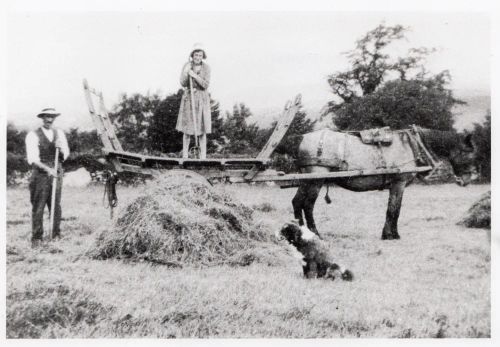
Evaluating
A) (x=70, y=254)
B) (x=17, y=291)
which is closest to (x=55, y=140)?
(x=70, y=254)

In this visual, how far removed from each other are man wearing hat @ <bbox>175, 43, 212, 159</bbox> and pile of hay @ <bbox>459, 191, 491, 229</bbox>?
4.83m

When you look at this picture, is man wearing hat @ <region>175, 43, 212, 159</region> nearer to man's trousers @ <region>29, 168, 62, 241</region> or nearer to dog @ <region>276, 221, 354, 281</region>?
man's trousers @ <region>29, 168, 62, 241</region>

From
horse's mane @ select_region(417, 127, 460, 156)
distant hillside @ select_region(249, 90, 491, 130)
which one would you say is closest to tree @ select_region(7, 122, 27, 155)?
horse's mane @ select_region(417, 127, 460, 156)

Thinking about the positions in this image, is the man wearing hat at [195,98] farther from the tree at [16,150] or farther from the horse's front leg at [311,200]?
the tree at [16,150]

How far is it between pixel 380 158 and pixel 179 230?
3.67m

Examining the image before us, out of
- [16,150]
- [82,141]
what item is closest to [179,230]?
[16,150]

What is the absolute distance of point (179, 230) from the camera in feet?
19.6

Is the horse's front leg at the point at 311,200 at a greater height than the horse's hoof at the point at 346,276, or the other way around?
the horse's front leg at the point at 311,200

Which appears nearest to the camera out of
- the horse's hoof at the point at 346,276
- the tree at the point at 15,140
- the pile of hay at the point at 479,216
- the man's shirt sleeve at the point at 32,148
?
the horse's hoof at the point at 346,276

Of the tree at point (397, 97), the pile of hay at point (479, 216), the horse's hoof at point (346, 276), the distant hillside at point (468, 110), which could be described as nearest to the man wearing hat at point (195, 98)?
the horse's hoof at point (346, 276)

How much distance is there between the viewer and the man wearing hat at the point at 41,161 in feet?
20.8

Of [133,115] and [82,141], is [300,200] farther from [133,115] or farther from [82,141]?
[133,115]

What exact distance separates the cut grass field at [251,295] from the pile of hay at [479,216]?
1054 millimetres

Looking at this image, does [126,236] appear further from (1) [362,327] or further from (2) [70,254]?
(1) [362,327]
